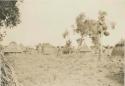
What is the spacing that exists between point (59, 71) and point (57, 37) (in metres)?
2.84

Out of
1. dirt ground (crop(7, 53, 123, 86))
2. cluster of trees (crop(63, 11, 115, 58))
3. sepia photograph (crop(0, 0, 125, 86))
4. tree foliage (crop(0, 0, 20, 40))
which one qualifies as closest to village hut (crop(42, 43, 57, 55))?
sepia photograph (crop(0, 0, 125, 86))

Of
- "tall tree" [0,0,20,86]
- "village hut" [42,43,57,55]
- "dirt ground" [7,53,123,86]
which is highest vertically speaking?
"tall tree" [0,0,20,86]

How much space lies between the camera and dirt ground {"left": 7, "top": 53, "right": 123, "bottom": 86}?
41.2ft

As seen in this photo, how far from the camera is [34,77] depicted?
42.4ft

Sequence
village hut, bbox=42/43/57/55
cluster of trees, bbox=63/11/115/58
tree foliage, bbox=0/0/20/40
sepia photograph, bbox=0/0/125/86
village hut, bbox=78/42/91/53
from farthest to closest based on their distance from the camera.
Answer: village hut, bbox=78/42/91/53, cluster of trees, bbox=63/11/115/58, village hut, bbox=42/43/57/55, sepia photograph, bbox=0/0/125/86, tree foliage, bbox=0/0/20/40

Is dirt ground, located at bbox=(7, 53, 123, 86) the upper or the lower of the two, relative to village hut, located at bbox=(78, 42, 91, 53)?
lower

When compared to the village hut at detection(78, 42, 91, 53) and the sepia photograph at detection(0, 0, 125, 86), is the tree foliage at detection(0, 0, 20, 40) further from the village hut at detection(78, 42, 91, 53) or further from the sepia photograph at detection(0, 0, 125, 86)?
the village hut at detection(78, 42, 91, 53)

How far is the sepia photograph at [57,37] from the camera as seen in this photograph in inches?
391

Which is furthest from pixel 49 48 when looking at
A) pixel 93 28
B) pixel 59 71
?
pixel 59 71

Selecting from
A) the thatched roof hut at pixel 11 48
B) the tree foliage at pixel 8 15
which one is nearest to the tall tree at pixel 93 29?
the thatched roof hut at pixel 11 48

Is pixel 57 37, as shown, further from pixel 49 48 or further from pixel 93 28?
pixel 93 28

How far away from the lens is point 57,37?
11156 mm

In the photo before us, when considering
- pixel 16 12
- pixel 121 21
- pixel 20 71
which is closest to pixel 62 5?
pixel 16 12

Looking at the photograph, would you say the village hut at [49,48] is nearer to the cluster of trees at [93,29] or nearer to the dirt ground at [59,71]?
the dirt ground at [59,71]
